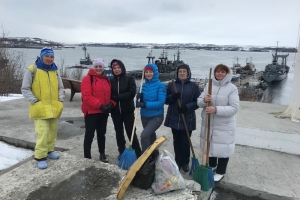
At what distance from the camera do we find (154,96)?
360 cm

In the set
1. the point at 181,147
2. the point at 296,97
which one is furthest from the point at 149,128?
the point at 296,97

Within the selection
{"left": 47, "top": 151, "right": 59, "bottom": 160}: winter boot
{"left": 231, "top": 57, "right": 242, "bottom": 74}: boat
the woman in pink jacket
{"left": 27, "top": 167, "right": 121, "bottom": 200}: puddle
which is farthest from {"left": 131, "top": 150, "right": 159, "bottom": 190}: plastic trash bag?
{"left": 231, "top": 57, "right": 242, "bottom": 74}: boat

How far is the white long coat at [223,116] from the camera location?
3.13 metres

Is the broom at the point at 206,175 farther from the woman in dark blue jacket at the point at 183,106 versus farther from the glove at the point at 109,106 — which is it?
the glove at the point at 109,106

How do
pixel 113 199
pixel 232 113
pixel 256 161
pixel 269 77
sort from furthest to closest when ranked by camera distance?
1. pixel 269 77
2. pixel 256 161
3. pixel 232 113
4. pixel 113 199

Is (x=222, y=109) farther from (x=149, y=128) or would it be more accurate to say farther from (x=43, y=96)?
(x=43, y=96)

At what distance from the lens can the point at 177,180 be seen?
2783 mm

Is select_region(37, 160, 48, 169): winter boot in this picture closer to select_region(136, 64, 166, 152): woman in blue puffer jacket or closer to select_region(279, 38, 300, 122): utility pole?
select_region(136, 64, 166, 152): woman in blue puffer jacket

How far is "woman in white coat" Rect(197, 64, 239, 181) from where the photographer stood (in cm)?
313

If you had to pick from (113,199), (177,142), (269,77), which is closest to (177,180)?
(113,199)

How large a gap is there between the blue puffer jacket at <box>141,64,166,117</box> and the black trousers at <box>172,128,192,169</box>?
0.42 m

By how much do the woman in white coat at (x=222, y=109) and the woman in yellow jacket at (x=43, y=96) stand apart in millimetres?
1996

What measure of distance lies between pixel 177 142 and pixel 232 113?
1.00 metres

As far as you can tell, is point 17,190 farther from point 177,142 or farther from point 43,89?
point 177,142
